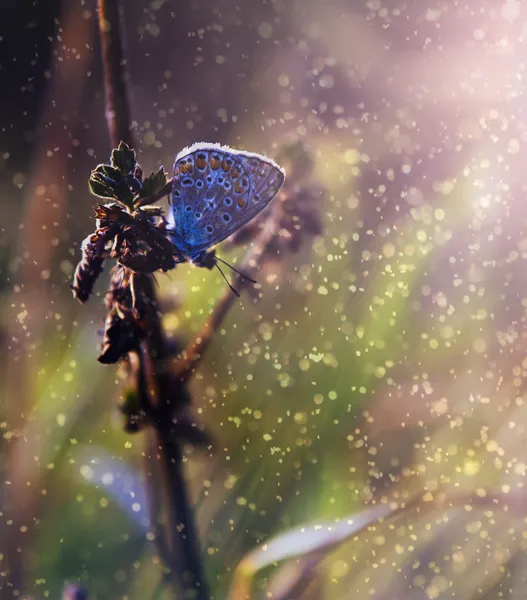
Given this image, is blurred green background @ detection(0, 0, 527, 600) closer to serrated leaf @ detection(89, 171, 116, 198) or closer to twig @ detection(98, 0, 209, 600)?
twig @ detection(98, 0, 209, 600)

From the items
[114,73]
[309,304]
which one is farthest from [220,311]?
[114,73]

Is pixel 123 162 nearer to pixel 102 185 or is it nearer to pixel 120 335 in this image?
pixel 102 185

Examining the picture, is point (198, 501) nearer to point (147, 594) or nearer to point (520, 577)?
point (147, 594)

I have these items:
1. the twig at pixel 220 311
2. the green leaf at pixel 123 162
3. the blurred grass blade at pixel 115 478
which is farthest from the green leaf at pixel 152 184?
the blurred grass blade at pixel 115 478

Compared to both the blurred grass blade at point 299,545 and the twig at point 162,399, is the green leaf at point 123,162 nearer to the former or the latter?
the twig at point 162,399

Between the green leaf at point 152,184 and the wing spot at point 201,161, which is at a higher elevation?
the wing spot at point 201,161

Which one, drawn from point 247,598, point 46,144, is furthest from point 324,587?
point 46,144
